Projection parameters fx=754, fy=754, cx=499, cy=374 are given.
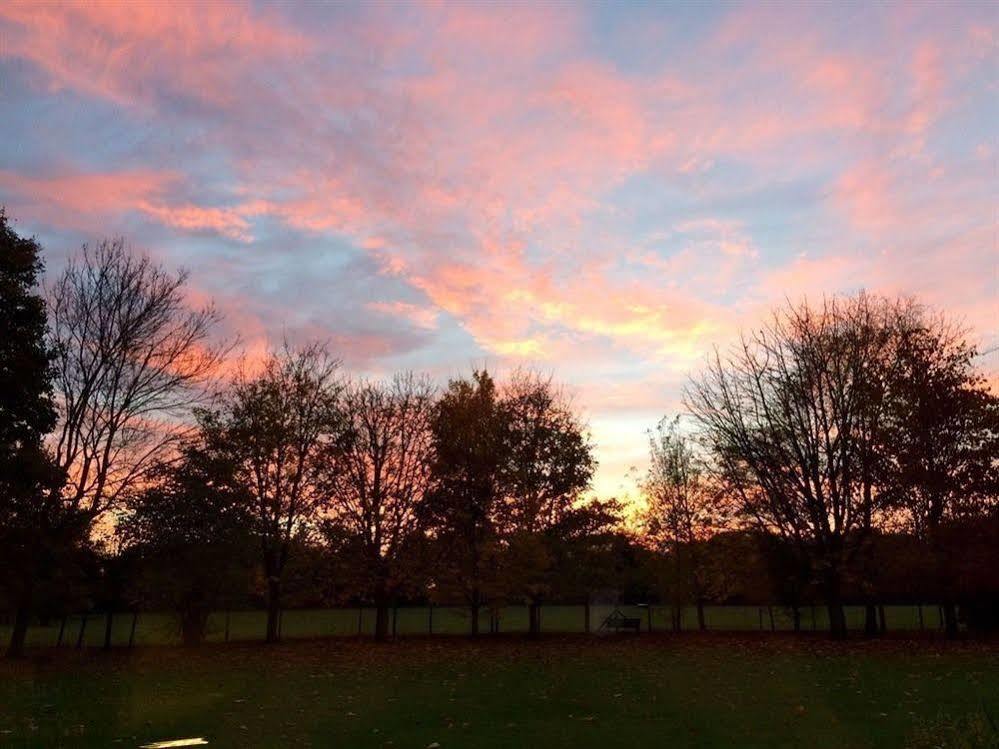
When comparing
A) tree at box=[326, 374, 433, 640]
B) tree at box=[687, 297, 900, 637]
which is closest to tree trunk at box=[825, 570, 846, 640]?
tree at box=[687, 297, 900, 637]

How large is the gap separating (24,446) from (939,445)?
1512 inches

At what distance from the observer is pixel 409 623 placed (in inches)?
2420

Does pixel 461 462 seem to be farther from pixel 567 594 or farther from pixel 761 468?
pixel 761 468

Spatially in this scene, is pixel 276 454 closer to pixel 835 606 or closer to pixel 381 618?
pixel 381 618

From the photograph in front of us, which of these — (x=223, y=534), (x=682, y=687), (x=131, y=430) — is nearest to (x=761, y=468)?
(x=682, y=687)

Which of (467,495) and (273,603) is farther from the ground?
(467,495)

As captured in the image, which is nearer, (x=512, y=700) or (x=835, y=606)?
(x=512, y=700)

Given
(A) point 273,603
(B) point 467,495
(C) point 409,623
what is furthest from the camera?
(C) point 409,623

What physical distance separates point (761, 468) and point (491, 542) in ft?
50.0

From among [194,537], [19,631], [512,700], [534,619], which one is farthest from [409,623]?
[512,700]

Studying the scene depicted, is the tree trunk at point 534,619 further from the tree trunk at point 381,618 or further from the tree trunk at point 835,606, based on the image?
the tree trunk at point 835,606

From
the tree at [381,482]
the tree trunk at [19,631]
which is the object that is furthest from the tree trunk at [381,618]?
the tree trunk at [19,631]

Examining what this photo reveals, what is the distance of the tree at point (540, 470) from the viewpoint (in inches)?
1743

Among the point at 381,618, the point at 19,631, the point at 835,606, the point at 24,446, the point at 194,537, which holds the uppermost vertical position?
the point at 24,446
